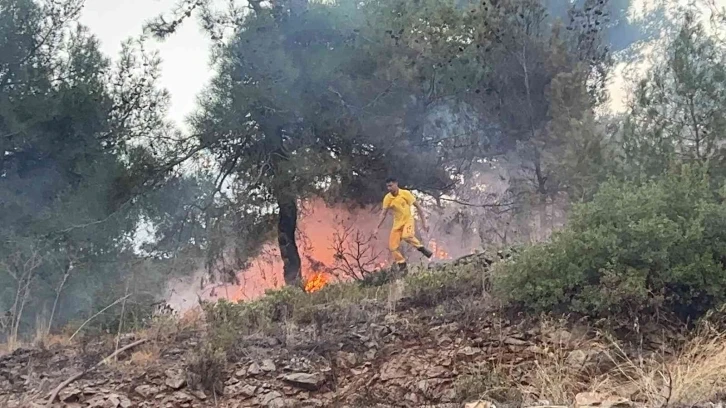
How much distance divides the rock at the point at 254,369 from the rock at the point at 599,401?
280 centimetres

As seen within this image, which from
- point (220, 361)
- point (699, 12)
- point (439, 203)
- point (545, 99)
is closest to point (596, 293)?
point (220, 361)

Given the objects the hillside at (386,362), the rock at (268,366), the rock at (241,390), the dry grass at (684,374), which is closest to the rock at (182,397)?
the hillside at (386,362)

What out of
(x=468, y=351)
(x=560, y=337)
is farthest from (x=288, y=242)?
(x=560, y=337)

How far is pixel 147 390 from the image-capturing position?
625 cm

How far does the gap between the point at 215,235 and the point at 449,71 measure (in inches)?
195

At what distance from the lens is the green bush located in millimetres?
6152

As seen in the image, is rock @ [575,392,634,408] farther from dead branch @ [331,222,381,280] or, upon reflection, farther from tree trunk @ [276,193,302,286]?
tree trunk @ [276,193,302,286]

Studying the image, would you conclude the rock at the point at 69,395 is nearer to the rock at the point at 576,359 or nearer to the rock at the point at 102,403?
the rock at the point at 102,403

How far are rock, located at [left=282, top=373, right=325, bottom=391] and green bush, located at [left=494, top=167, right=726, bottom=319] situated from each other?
1.96 metres

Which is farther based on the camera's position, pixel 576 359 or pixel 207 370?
pixel 207 370

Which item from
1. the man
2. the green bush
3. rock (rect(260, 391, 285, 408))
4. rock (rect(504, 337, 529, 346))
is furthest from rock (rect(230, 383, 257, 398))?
the man

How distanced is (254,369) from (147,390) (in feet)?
3.02

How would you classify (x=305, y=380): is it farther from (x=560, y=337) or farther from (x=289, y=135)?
(x=289, y=135)

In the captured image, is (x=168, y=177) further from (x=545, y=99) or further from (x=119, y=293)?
(x=545, y=99)
